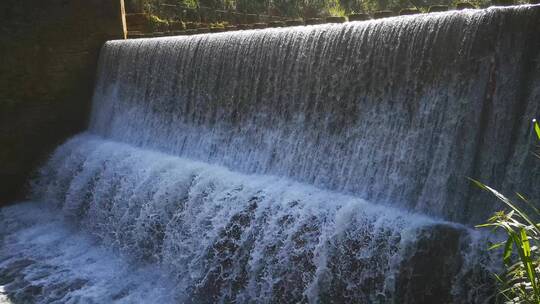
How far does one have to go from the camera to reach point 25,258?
17.5 feet

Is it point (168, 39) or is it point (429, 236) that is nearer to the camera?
point (429, 236)

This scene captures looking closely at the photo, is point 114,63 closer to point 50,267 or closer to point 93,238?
point 93,238

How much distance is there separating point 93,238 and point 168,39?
103 inches

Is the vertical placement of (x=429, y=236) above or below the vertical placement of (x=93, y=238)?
above

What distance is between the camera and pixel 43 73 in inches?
300

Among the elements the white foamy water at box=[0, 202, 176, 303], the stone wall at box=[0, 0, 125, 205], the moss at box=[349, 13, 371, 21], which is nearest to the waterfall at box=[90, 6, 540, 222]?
the moss at box=[349, 13, 371, 21]

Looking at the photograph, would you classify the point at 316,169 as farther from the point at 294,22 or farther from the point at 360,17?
the point at 294,22

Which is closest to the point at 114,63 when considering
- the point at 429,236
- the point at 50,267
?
Result: the point at 50,267

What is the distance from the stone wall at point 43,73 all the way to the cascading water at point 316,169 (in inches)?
64.7

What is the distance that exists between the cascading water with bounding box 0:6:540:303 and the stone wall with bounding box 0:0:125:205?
1.64 m

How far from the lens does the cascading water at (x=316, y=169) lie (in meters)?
2.98

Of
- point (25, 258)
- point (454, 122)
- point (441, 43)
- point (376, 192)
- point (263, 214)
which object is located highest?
point (441, 43)

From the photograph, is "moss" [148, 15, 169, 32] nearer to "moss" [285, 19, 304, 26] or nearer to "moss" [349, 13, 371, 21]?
"moss" [285, 19, 304, 26]

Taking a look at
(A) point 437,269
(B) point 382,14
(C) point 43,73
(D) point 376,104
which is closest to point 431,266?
(A) point 437,269
